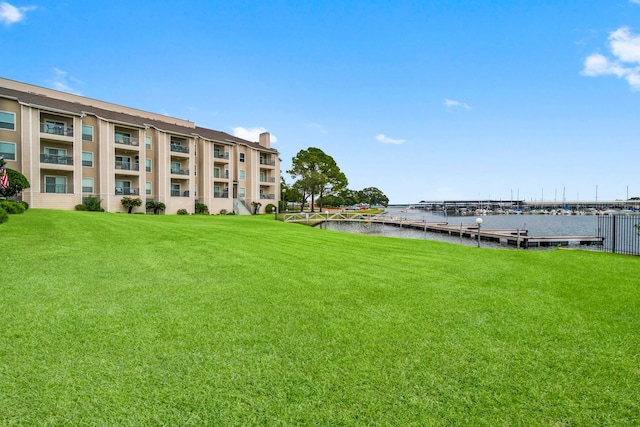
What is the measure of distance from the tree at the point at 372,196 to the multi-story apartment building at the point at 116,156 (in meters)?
79.6

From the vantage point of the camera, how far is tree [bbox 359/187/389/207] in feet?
395

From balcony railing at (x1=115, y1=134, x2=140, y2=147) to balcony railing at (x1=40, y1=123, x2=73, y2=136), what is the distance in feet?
12.4

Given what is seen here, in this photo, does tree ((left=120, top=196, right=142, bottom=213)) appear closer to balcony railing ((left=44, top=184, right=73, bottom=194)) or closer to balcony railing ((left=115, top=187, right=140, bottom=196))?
balcony railing ((left=115, top=187, right=140, bottom=196))

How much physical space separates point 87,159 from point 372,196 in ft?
342

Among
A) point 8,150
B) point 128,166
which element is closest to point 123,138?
point 128,166

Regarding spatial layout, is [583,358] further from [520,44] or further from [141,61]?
[141,61]

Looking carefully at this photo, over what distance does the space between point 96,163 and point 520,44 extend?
111 feet

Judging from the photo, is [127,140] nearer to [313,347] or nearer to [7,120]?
[7,120]

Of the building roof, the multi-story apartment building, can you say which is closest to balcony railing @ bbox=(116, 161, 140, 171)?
the multi-story apartment building

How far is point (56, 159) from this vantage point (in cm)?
2647

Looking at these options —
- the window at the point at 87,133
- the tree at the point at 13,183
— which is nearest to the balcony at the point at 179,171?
the window at the point at 87,133

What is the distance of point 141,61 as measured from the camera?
19031mm

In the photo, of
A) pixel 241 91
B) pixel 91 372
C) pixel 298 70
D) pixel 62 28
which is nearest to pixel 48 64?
pixel 62 28

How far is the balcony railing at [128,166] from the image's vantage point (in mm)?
30712
